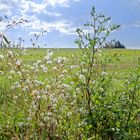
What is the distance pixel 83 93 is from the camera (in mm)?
6727

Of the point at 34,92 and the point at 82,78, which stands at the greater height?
the point at 82,78

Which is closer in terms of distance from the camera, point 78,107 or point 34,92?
point 34,92

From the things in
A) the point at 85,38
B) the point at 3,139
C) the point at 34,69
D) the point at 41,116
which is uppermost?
the point at 85,38

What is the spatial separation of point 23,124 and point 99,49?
1560 mm

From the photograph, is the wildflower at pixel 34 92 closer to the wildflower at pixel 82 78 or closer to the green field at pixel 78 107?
the green field at pixel 78 107

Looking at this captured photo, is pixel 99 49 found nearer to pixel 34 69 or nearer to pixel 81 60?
pixel 81 60

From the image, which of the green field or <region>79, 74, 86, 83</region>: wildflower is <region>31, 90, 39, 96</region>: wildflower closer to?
the green field

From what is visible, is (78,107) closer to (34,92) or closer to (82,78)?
(82,78)

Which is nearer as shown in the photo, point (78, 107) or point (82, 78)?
point (82, 78)

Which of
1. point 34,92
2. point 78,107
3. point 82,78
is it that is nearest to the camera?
point 34,92

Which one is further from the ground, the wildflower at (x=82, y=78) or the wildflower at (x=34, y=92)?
the wildflower at (x=82, y=78)

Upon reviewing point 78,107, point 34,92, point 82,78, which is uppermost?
point 82,78

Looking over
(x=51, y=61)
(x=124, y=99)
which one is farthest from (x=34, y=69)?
(x=124, y=99)

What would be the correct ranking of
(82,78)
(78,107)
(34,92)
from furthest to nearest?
(78,107)
(82,78)
(34,92)
